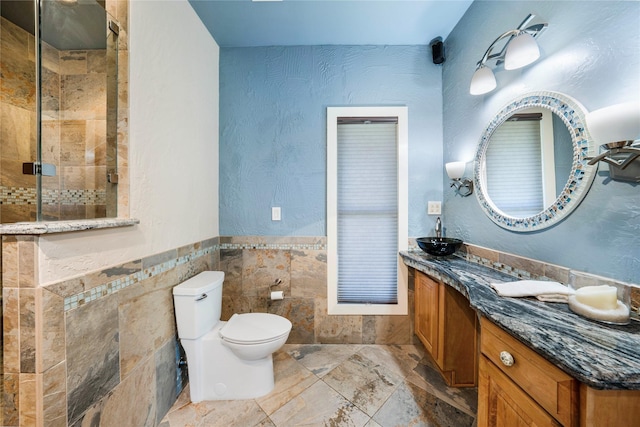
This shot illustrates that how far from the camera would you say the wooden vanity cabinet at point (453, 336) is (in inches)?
54.2

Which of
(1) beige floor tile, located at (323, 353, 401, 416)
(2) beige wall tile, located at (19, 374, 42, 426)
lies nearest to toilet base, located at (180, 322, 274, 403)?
(1) beige floor tile, located at (323, 353, 401, 416)

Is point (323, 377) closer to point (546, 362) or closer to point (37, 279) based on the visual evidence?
point (546, 362)

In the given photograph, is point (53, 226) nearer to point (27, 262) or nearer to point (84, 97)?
point (27, 262)

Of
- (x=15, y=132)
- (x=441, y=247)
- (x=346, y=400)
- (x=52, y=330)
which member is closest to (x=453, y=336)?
(x=441, y=247)

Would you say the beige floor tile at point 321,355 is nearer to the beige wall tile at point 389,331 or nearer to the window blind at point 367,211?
the beige wall tile at point 389,331

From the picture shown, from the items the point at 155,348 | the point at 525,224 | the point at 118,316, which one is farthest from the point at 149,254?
the point at 525,224

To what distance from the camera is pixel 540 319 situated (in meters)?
0.74

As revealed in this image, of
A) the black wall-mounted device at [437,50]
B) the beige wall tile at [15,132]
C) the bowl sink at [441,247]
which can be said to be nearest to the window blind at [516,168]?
the bowl sink at [441,247]

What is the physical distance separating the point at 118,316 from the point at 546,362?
1644 millimetres

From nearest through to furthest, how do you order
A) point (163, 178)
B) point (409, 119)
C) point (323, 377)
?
point (163, 178) < point (323, 377) < point (409, 119)

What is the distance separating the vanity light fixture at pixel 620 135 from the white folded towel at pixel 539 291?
47 cm

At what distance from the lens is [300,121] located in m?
1.94

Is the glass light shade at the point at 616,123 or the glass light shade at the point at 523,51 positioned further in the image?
the glass light shade at the point at 523,51

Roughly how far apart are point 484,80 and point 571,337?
144cm
